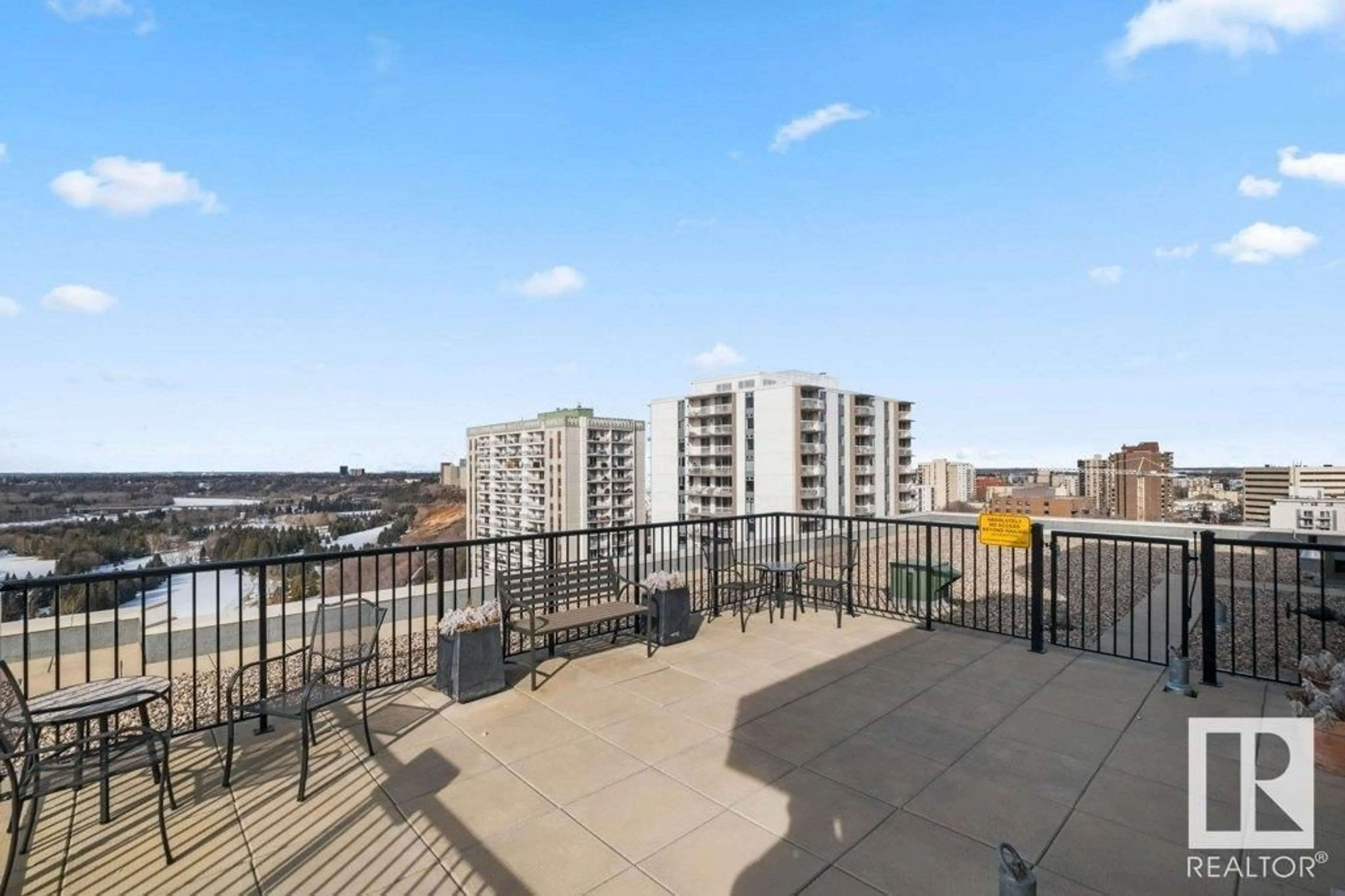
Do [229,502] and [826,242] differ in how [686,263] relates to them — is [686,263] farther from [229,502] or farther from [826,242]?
[229,502]

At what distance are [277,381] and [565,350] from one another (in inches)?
934

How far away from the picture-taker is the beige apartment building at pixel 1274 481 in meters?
42.3

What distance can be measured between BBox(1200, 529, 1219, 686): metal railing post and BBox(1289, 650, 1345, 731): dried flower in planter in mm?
583

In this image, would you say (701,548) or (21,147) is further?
(21,147)

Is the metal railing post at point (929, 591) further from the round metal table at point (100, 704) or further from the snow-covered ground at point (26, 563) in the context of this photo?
the snow-covered ground at point (26, 563)

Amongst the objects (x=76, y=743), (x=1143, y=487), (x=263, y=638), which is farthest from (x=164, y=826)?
(x=1143, y=487)

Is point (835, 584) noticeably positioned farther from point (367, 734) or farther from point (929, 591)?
point (367, 734)

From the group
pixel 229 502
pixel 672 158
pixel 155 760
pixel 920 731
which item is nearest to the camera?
pixel 155 760

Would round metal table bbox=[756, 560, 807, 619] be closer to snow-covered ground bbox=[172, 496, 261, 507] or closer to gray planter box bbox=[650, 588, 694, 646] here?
gray planter box bbox=[650, 588, 694, 646]

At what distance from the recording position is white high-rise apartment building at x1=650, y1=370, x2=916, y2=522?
54.1 metres

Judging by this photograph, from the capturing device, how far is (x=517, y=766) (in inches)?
134

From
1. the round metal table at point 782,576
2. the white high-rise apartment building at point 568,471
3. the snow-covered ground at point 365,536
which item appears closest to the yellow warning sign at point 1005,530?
the round metal table at point 782,576

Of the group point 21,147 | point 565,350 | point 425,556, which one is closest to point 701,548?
point 425,556

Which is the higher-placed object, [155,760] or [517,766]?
[155,760]
